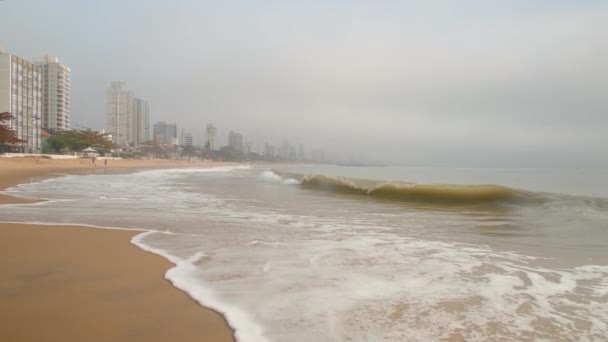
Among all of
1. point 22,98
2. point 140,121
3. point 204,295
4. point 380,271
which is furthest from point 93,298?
point 140,121

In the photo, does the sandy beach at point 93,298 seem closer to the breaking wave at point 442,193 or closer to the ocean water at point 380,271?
the ocean water at point 380,271

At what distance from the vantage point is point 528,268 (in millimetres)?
4062

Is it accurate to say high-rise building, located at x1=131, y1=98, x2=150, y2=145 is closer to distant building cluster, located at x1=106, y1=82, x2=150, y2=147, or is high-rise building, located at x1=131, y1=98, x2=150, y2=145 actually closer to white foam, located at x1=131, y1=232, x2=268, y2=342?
distant building cluster, located at x1=106, y1=82, x2=150, y2=147

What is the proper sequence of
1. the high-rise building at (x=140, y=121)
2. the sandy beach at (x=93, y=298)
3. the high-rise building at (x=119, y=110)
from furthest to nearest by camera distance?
the high-rise building at (x=140, y=121) < the high-rise building at (x=119, y=110) < the sandy beach at (x=93, y=298)

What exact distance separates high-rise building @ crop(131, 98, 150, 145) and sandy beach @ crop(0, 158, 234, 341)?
176 meters

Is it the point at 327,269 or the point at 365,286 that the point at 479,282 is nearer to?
the point at 365,286

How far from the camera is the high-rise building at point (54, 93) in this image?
11612 centimetres

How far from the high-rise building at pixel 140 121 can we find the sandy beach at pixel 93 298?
176 m

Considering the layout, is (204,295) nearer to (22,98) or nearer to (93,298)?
(93,298)

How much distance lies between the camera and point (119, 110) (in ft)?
534

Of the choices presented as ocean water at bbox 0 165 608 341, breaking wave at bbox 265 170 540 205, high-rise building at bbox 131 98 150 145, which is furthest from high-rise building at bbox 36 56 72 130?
ocean water at bbox 0 165 608 341

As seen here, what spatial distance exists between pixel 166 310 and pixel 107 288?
77cm

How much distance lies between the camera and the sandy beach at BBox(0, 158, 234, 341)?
2.31 meters

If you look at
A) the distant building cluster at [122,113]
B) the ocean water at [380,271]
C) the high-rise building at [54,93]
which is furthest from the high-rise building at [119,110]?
the ocean water at [380,271]
